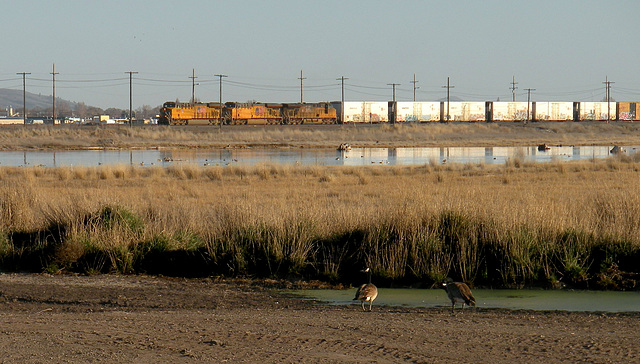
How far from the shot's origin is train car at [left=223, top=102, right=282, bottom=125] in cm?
9550

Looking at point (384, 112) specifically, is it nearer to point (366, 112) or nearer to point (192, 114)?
point (366, 112)

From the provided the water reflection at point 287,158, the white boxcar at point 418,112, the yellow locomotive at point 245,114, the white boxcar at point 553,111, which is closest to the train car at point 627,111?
the white boxcar at point 553,111

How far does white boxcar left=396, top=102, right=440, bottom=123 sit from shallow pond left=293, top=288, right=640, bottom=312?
9425 centimetres

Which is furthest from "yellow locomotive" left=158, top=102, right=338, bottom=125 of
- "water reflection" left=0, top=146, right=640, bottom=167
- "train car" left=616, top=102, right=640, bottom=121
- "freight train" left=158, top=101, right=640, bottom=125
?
"train car" left=616, top=102, right=640, bottom=121

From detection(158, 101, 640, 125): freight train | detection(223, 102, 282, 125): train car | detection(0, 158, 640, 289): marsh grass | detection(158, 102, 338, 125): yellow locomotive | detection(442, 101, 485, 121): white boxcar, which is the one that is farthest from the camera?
detection(442, 101, 485, 121): white boxcar

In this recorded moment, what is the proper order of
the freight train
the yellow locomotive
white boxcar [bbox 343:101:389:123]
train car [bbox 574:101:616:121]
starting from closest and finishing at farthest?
the yellow locomotive
the freight train
white boxcar [bbox 343:101:389:123]
train car [bbox 574:101:616:121]

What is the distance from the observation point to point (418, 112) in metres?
107

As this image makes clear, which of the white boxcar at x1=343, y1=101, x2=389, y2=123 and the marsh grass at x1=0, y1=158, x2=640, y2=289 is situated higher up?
the white boxcar at x1=343, y1=101, x2=389, y2=123

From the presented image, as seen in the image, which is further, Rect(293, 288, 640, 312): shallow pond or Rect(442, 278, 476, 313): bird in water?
Rect(293, 288, 640, 312): shallow pond

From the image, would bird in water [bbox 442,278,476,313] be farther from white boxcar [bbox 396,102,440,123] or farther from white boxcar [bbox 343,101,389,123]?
white boxcar [bbox 396,102,440,123]

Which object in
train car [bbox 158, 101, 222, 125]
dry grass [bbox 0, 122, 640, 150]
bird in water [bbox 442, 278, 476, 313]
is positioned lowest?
bird in water [bbox 442, 278, 476, 313]

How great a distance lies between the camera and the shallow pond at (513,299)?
10852mm

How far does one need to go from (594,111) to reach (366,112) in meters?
36.5

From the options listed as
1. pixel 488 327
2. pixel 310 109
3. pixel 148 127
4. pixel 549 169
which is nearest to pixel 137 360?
pixel 488 327
